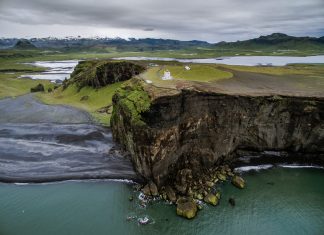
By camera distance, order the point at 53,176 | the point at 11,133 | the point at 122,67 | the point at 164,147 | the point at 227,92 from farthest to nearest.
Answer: the point at 122,67
the point at 11,133
the point at 227,92
the point at 53,176
the point at 164,147

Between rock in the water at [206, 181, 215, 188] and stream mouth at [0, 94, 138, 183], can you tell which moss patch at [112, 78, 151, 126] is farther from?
rock in the water at [206, 181, 215, 188]

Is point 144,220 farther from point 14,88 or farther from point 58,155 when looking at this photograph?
point 14,88

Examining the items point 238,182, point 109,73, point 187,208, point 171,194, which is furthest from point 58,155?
point 109,73

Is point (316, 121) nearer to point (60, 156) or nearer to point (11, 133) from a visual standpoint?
point (60, 156)

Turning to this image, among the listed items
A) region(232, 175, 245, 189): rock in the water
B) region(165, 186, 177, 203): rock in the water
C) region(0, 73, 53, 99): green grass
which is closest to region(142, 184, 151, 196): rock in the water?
region(165, 186, 177, 203): rock in the water

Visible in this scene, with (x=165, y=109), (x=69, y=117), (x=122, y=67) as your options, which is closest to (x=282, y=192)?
(x=165, y=109)
